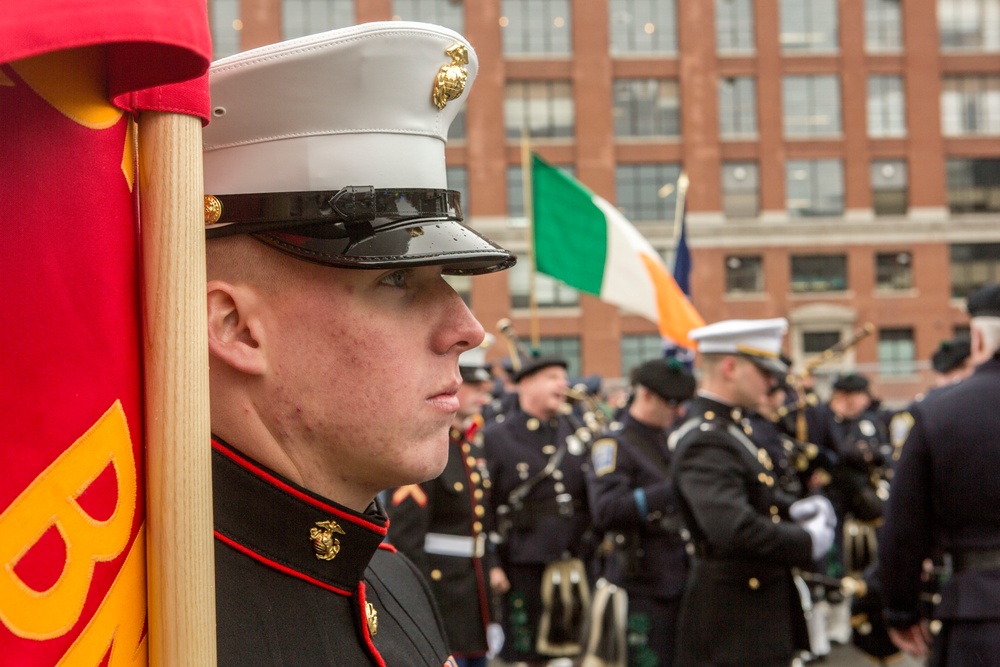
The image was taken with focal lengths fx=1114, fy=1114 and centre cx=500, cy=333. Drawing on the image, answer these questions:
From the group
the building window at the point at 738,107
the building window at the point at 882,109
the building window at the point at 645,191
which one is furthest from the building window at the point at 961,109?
the building window at the point at 645,191

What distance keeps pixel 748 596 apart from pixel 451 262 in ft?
15.7

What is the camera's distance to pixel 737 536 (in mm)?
5551

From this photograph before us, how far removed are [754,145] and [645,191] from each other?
189 inches

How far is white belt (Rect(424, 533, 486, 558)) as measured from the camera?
7.32 metres

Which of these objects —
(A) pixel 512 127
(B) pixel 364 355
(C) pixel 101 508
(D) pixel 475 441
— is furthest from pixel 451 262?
(A) pixel 512 127

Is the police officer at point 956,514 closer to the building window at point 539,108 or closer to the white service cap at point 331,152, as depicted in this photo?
the white service cap at point 331,152

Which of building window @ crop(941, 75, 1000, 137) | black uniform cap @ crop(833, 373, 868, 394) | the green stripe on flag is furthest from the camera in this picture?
building window @ crop(941, 75, 1000, 137)

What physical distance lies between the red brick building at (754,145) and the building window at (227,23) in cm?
9

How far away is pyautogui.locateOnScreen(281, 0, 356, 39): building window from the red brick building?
0.26 feet

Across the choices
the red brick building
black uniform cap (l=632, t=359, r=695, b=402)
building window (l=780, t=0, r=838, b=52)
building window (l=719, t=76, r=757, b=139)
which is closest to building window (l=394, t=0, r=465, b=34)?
the red brick building

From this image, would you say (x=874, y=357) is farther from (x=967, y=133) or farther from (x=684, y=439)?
(x=684, y=439)

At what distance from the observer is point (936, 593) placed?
16.0 feet

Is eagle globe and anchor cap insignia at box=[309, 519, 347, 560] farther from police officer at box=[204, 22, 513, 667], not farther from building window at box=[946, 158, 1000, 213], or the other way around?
Result: building window at box=[946, 158, 1000, 213]

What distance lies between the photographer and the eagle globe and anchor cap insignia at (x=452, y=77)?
1697 mm
